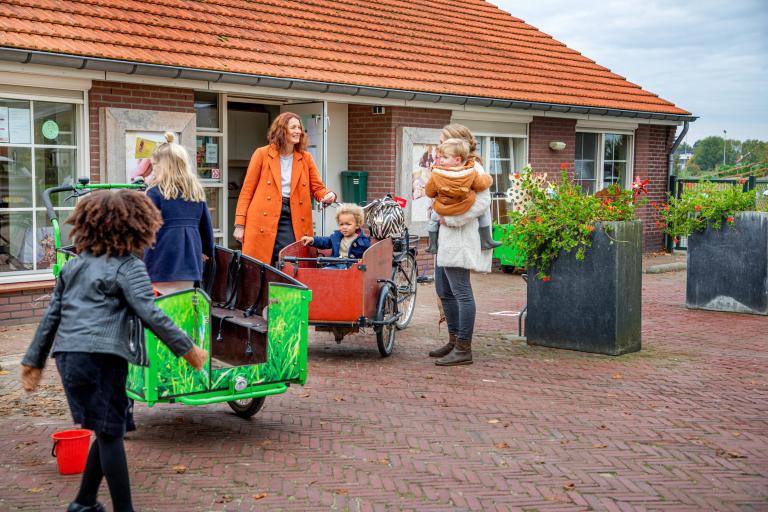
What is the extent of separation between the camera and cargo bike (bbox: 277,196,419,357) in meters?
7.80

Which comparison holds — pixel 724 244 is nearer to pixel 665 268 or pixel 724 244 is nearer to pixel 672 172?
pixel 665 268

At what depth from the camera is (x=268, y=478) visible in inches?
199

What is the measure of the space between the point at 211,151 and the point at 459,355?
5.49 m

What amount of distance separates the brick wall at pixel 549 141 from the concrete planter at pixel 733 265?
544 centimetres

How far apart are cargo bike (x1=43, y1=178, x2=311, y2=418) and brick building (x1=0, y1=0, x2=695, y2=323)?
145 inches

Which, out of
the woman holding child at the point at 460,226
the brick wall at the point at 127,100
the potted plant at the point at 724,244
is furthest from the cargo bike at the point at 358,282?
the potted plant at the point at 724,244

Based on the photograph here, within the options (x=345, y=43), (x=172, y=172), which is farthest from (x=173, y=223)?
(x=345, y=43)

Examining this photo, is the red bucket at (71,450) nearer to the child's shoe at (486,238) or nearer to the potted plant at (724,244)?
the child's shoe at (486,238)

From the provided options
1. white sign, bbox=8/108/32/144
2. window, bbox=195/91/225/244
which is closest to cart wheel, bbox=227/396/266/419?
white sign, bbox=8/108/32/144

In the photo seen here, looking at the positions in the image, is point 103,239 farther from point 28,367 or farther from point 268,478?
point 268,478

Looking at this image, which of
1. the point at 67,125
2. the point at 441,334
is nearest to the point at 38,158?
the point at 67,125

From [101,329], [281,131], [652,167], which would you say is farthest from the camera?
[652,167]

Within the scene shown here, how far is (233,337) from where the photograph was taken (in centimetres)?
639

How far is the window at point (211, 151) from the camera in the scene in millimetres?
12055
